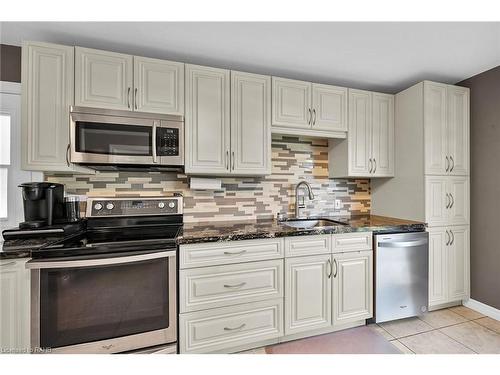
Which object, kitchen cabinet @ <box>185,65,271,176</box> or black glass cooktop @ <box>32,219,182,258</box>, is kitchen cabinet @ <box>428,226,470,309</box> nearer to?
kitchen cabinet @ <box>185,65,271,176</box>

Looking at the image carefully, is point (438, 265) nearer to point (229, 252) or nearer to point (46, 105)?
point (229, 252)

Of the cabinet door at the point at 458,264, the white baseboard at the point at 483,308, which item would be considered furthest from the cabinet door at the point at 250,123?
the white baseboard at the point at 483,308

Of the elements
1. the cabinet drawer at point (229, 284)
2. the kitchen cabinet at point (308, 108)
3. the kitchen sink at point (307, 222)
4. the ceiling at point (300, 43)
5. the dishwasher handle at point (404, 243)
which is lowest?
the cabinet drawer at point (229, 284)

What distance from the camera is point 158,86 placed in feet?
6.34

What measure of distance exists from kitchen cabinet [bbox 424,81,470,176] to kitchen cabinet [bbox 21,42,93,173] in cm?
297

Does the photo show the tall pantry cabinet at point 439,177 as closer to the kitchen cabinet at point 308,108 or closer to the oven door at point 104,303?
the kitchen cabinet at point 308,108

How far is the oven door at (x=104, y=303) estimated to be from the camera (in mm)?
1386

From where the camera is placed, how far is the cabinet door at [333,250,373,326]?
80.9 inches

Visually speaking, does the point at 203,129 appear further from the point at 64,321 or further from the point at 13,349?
the point at 13,349

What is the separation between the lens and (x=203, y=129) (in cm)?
206

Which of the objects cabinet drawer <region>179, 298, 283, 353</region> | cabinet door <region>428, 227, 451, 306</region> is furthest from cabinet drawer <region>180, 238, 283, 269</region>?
cabinet door <region>428, 227, 451, 306</region>

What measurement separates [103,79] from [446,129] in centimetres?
301

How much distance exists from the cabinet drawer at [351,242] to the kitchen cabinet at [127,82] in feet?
5.40
